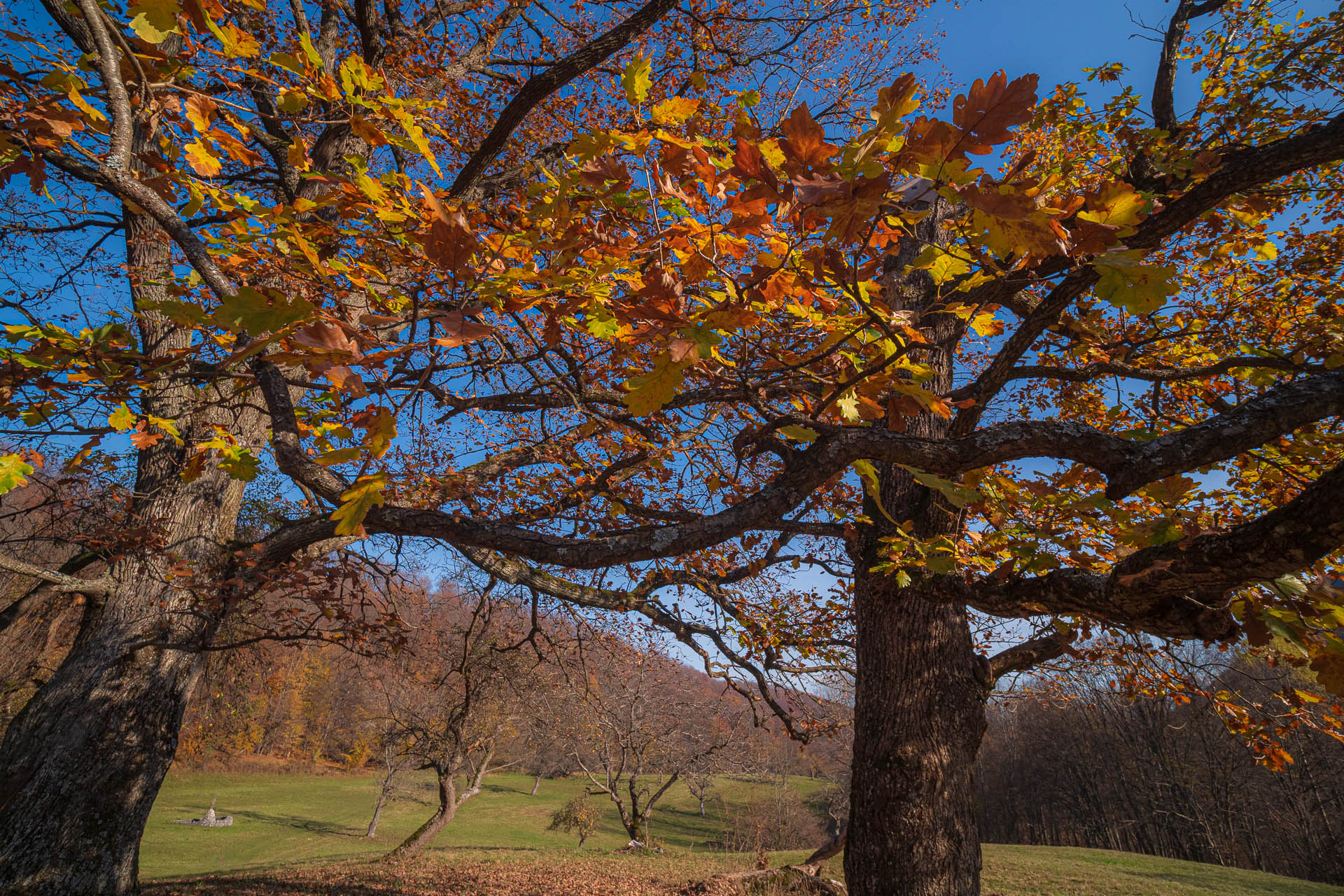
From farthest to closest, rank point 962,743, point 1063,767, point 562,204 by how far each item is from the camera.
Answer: point 1063,767, point 962,743, point 562,204

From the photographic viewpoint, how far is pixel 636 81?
4.26 feet

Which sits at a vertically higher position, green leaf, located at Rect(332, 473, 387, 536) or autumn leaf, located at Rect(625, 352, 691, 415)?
autumn leaf, located at Rect(625, 352, 691, 415)

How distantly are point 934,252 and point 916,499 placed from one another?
127 inches

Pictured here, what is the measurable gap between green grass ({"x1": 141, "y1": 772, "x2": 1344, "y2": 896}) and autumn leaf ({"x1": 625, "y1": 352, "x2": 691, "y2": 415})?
11733 millimetres

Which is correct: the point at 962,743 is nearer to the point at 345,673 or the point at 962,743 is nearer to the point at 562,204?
the point at 562,204

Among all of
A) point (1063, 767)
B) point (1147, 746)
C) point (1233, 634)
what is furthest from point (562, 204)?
A: point (1063, 767)

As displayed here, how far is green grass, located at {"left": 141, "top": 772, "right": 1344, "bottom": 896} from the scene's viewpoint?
44.5 feet

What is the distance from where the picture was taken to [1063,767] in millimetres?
34250

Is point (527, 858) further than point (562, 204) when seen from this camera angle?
Yes

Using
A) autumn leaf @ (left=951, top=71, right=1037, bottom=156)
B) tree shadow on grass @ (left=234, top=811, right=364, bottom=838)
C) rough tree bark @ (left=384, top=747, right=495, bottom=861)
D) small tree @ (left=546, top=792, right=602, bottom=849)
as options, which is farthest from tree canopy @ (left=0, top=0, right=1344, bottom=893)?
tree shadow on grass @ (left=234, top=811, right=364, bottom=838)

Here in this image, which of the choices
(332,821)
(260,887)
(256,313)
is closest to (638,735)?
(260,887)

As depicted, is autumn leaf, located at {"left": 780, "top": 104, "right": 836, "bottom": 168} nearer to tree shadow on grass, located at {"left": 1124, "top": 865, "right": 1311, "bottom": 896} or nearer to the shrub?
tree shadow on grass, located at {"left": 1124, "top": 865, "right": 1311, "bottom": 896}

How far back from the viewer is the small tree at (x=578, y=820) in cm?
2322

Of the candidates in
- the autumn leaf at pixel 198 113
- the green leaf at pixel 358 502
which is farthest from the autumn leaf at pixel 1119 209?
the autumn leaf at pixel 198 113
